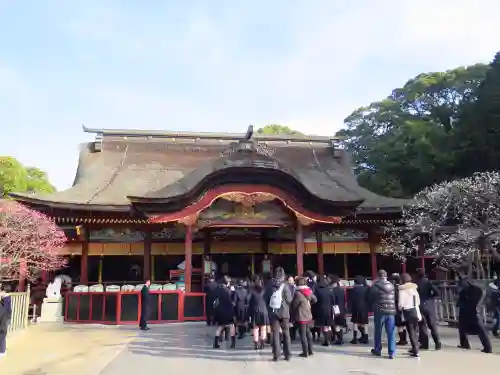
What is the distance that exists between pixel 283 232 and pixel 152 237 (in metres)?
5.33

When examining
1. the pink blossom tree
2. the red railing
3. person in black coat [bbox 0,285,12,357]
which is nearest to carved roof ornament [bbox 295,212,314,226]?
the red railing

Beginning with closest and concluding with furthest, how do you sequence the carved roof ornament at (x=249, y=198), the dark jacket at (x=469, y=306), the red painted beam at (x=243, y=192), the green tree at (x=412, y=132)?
the dark jacket at (x=469, y=306) → the red painted beam at (x=243, y=192) → the carved roof ornament at (x=249, y=198) → the green tree at (x=412, y=132)

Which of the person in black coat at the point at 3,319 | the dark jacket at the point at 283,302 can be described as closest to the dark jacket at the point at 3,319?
the person in black coat at the point at 3,319

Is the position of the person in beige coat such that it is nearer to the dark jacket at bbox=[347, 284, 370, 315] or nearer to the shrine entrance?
the dark jacket at bbox=[347, 284, 370, 315]

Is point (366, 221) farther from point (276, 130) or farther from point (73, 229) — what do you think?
point (276, 130)

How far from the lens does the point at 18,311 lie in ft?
40.9

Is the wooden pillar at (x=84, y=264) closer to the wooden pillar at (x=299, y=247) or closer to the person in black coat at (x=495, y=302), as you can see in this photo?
the wooden pillar at (x=299, y=247)

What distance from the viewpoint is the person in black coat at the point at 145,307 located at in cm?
1346

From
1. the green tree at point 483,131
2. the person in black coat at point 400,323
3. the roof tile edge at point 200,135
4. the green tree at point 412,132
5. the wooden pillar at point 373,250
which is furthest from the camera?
the green tree at point 412,132

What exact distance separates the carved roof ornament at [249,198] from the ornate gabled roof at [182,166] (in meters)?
1.11

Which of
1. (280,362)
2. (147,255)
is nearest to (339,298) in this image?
(280,362)

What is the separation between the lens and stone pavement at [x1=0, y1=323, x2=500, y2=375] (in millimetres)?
7742

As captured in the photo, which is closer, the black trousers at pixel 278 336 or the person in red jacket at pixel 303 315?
the black trousers at pixel 278 336

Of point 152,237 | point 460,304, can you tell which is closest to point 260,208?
point 152,237
